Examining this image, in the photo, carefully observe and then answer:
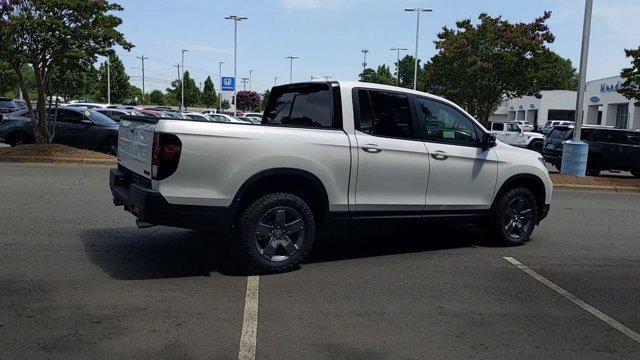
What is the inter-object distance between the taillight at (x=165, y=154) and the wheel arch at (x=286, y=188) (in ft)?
2.15

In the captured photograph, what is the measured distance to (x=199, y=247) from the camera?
6.70m

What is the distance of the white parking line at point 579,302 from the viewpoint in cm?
451

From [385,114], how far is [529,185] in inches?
97.9

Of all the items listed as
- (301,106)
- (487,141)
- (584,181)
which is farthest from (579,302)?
(584,181)

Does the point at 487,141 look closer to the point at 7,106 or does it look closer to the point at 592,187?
the point at 592,187

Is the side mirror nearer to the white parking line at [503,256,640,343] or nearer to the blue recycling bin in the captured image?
the white parking line at [503,256,640,343]

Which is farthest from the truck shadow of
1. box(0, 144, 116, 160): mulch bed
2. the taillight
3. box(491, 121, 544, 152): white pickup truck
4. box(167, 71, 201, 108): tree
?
box(167, 71, 201, 108): tree

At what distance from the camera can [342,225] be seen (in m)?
5.97

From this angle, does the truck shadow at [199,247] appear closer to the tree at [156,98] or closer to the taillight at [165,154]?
the taillight at [165,154]

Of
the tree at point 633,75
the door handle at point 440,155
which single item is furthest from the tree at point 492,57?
the door handle at point 440,155

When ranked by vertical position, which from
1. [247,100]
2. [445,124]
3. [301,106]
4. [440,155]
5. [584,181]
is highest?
[247,100]

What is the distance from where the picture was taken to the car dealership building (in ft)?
154

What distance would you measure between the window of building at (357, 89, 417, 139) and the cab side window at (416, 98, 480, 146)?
0.21 meters

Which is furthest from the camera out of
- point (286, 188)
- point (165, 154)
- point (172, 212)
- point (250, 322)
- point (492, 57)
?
point (492, 57)
